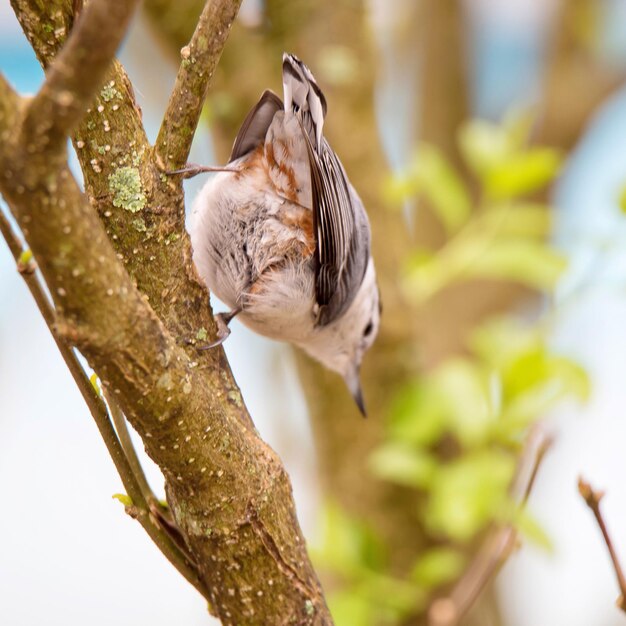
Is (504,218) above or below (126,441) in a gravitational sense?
above

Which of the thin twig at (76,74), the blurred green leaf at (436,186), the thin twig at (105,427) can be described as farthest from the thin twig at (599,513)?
the blurred green leaf at (436,186)

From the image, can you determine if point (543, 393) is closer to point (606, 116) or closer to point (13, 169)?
point (13, 169)

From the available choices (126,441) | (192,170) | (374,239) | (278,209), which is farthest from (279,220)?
(374,239)

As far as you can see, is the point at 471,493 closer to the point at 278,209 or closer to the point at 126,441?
the point at 278,209

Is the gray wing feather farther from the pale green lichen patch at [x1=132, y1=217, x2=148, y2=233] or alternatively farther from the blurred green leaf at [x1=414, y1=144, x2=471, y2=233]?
the pale green lichen patch at [x1=132, y1=217, x2=148, y2=233]

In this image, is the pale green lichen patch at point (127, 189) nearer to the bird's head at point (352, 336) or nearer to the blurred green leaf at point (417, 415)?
the bird's head at point (352, 336)

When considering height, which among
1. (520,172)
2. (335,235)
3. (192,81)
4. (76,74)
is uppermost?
(520,172)

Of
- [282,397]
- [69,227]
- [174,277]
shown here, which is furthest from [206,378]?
[282,397]

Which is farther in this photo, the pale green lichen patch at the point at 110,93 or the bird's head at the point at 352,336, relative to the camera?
the bird's head at the point at 352,336
